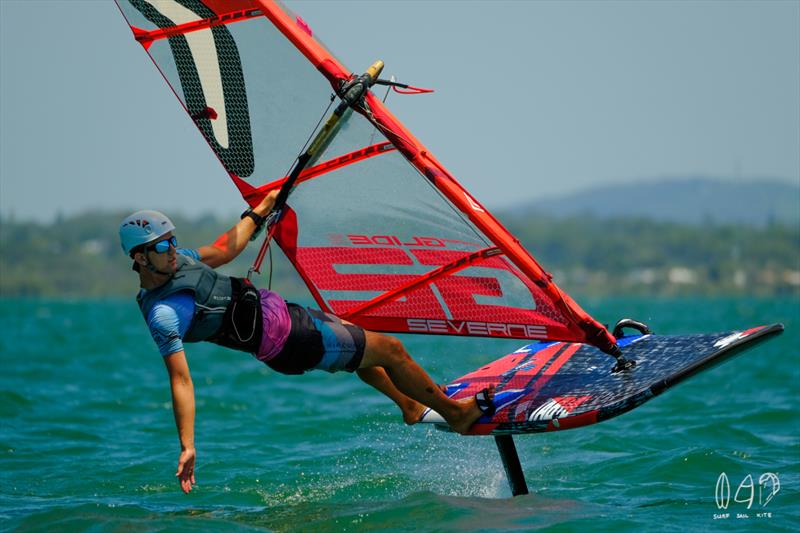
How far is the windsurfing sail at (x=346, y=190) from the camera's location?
24.1 feet

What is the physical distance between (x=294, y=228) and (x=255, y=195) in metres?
0.38

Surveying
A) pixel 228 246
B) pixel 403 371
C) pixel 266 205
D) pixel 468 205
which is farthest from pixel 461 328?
pixel 228 246

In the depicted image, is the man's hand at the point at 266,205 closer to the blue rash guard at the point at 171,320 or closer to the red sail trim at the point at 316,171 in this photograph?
the red sail trim at the point at 316,171

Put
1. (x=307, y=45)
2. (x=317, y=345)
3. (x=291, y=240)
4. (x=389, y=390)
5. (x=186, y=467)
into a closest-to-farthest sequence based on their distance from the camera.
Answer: (x=186, y=467)
(x=317, y=345)
(x=307, y=45)
(x=389, y=390)
(x=291, y=240)

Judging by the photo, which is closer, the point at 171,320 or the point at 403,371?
the point at 171,320

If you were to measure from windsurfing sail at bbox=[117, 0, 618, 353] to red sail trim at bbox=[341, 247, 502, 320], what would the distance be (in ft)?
0.03

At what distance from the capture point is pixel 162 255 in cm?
630

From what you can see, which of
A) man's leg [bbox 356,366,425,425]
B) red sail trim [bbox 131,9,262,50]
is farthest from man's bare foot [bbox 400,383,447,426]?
red sail trim [bbox 131,9,262,50]

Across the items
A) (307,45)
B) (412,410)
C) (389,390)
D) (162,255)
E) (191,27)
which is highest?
(191,27)

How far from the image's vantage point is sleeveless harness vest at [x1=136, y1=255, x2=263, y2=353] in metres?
6.50

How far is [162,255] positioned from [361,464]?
354cm

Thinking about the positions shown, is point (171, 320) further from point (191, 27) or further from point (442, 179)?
point (191, 27)

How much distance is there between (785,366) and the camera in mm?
17750

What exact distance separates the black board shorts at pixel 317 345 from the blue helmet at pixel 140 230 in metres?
1.04
